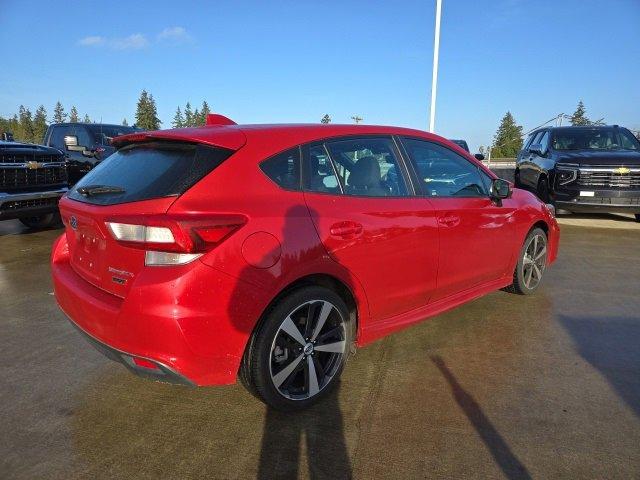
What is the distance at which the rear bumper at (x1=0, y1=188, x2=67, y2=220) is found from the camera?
668 cm

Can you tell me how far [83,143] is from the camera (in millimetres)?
10031

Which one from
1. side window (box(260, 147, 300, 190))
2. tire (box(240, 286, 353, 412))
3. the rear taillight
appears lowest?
tire (box(240, 286, 353, 412))

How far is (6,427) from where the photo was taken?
2.55 m

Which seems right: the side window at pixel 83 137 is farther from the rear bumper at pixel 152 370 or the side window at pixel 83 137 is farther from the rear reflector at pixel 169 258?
the rear reflector at pixel 169 258

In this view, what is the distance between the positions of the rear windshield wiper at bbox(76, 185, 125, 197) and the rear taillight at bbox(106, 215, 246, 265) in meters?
0.33

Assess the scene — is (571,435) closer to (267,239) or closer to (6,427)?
(267,239)

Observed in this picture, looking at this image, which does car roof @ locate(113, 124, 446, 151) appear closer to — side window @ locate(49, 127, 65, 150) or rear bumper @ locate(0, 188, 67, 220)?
rear bumper @ locate(0, 188, 67, 220)

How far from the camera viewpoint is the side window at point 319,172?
272 cm

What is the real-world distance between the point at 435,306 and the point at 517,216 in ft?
4.47

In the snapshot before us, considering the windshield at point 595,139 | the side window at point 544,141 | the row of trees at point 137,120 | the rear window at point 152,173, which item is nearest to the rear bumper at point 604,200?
the windshield at point 595,139

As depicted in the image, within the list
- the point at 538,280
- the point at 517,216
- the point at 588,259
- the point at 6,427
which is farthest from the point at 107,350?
the point at 588,259

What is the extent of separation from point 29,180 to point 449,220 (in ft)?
21.6

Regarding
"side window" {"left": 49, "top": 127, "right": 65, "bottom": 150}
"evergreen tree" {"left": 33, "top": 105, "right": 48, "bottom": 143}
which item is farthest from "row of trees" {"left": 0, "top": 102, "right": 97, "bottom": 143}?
"side window" {"left": 49, "top": 127, "right": 65, "bottom": 150}

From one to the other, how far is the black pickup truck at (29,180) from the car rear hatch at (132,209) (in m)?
4.88
